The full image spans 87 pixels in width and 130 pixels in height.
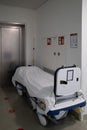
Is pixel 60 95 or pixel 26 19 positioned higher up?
pixel 26 19

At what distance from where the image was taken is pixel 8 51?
4.84 metres

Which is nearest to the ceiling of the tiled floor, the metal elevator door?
the metal elevator door

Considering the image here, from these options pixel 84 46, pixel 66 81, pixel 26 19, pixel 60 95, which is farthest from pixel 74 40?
pixel 26 19

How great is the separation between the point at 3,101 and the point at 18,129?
1.37m

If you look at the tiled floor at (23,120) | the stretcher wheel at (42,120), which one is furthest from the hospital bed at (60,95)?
the tiled floor at (23,120)

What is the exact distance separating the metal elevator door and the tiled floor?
4.32 feet

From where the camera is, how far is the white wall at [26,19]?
14.4 feet

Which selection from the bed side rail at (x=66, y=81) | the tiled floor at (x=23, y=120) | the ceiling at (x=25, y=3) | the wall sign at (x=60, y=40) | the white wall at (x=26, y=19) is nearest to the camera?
the bed side rail at (x=66, y=81)

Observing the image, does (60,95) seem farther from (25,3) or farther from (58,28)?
(25,3)

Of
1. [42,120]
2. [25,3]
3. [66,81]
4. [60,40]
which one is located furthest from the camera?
[25,3]

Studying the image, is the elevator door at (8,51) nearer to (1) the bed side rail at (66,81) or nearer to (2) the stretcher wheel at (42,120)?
(2) the stretcher wheel at (42,120)

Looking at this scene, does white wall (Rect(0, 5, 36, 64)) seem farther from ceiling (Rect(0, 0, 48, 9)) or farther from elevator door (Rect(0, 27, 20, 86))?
elevator door (Rect(0, 27, 20, 86))

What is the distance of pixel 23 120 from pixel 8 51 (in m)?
2.68

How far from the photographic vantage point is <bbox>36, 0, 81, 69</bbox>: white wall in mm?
2798
